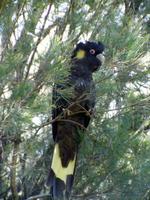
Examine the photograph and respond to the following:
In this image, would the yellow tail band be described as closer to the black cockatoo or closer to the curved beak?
the black cockatoo

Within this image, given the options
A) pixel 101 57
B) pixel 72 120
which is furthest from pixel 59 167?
pixel 101 57

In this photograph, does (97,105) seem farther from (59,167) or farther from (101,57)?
(59,167)

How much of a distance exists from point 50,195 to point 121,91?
19.3 inches

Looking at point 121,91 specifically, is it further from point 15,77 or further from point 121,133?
point 15,77

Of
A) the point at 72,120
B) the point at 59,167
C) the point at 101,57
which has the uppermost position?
the point at 101,57

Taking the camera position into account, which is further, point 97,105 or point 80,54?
point 80,54

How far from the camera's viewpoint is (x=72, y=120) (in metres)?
2.04

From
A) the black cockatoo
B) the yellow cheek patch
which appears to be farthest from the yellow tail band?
the yellow cheek patch

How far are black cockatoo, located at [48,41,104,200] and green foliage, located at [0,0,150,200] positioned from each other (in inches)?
1.7

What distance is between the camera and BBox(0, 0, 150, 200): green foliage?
5.26ft

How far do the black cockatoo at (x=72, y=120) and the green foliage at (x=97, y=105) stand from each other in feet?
0.14

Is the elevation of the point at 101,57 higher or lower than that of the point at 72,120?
higher

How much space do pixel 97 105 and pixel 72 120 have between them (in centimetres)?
12

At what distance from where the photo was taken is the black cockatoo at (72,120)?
1946mm
